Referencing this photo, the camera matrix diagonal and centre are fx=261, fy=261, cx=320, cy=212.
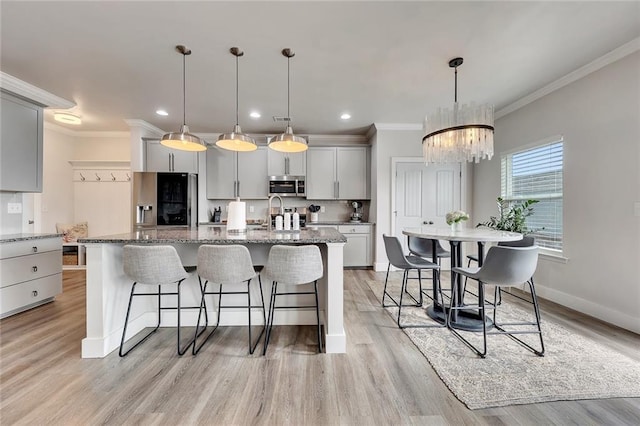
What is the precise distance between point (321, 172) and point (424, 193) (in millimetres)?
1915

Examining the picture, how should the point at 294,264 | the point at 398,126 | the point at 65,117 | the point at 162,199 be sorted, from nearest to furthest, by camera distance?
the point at 294,264, the point at 65,117, the point at 162,199, the point at 398,126

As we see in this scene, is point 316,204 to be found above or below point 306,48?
below

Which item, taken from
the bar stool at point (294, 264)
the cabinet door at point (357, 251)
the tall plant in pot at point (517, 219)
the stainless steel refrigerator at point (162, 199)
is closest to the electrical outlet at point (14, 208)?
the stainless steel refrigerator at point (162, 199)

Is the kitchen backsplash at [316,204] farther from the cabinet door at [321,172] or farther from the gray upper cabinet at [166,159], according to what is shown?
the gray upper cabinet at [166,159]

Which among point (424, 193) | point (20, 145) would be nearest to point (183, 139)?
point (20, 145)

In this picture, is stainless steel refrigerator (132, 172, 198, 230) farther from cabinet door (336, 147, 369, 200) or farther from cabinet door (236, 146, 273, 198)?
cabinet door (336, 147, 369, 200)

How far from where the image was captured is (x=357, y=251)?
4793 millimetres

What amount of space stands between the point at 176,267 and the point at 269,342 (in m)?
0.99

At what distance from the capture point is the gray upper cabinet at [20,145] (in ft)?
9.80

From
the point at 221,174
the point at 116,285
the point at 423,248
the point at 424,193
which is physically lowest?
the point at 116,285

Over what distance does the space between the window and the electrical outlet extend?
6.73m

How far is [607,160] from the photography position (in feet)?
8.57

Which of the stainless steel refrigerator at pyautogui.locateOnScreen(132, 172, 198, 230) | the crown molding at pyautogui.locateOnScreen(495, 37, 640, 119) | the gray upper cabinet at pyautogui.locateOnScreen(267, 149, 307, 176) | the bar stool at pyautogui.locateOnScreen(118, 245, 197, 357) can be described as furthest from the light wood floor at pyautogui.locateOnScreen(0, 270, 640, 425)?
the gray upper cabinet at pyautogui.locateOnScreen(267, 149, 307, 176)

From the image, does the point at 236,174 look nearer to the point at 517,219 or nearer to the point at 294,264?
the point at 294,264
